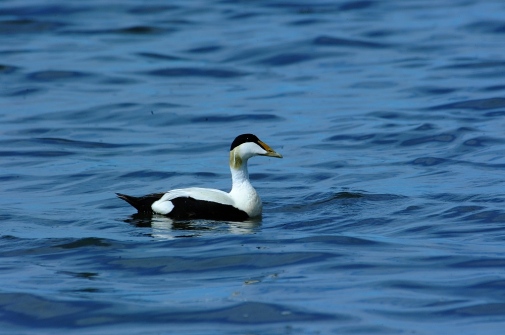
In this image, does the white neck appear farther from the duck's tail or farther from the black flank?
the duck's tail

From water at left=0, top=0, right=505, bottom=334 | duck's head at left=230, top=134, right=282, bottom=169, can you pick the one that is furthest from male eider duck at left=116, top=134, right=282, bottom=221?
water at left=0, top=0, right=505, bottom=334

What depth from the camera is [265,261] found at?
31.7 feet

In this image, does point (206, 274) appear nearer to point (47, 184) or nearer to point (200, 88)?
point (47, 184)

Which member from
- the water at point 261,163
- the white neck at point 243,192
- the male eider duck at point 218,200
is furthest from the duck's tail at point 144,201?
the white neck at point 243,192

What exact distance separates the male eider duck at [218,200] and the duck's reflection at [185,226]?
8 centimetres

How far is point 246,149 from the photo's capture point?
469 inches

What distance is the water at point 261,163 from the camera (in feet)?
27.5

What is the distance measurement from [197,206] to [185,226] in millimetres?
261

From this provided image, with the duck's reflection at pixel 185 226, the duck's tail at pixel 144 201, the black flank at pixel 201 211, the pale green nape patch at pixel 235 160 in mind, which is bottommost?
the duck's reflection at pixel 185 226

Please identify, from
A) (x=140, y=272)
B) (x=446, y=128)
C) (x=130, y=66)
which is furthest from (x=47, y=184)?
(x=130, y=66)

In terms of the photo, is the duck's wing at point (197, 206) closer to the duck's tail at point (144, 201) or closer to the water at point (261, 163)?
the duck's tail at point (144, 201)

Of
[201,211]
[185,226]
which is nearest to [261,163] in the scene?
[201,211]

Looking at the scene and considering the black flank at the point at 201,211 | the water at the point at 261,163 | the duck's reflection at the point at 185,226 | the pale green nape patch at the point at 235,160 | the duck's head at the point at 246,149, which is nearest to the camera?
the water at the point at 261,163

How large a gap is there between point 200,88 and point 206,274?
11163 mm
